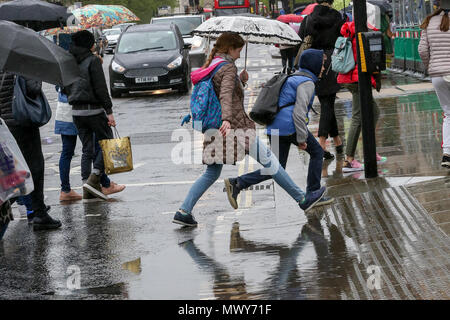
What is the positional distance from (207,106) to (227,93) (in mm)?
247

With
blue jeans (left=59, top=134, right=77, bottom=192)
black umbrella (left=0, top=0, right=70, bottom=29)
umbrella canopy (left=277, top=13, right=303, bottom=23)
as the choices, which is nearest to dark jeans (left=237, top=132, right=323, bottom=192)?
blue jeans (left=59, top=134, right=77, bottom=192)

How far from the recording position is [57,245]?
7797 mm

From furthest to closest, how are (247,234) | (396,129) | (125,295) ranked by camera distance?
(396,129), (247,234), (125,295)

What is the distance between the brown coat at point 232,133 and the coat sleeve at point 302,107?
422mm

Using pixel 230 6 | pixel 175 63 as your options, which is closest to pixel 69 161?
pixel 175 63

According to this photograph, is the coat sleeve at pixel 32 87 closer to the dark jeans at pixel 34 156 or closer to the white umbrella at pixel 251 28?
the dark jeans at pixel 34 156

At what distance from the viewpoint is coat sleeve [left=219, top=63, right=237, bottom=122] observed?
293 inches

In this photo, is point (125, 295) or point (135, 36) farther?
point (135, 36)

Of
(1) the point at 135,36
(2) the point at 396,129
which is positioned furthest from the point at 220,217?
(1) the point at 135,36

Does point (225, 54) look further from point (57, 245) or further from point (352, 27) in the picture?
point (352, 27)

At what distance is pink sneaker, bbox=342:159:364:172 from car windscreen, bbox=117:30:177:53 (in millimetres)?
14419

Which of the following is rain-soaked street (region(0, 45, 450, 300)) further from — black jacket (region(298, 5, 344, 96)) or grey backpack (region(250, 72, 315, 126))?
black jacket (region(298, 5, 344, 96))

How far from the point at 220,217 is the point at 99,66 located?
2441 mm

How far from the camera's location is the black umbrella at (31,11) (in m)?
9.59
